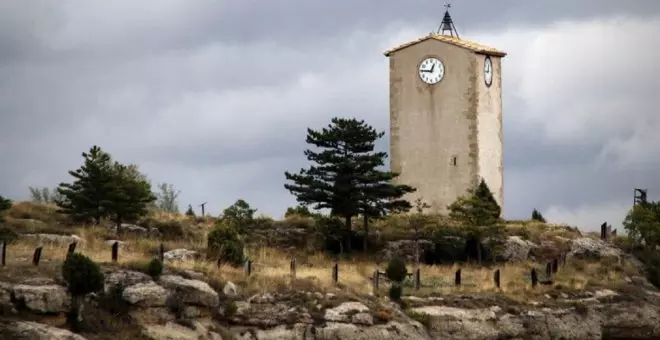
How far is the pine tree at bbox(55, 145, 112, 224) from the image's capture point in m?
60.2

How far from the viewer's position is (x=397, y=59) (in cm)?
7438

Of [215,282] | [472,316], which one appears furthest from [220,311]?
[472,316]

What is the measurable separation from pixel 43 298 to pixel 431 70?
124 feet

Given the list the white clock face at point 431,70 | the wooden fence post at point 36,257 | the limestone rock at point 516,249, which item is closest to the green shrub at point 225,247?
the wooden fence post at point 36,257

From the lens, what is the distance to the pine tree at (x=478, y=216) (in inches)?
2505

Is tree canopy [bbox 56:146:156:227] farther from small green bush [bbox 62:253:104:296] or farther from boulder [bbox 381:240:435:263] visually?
small green bush [bbox 62:253:104:296]

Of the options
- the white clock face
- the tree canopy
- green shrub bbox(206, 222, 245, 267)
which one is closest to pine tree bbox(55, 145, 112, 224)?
the tree canopy

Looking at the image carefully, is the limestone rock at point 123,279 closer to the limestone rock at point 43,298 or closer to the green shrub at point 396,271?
the limestone rock at point 43,298

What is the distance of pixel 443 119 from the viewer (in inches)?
2867

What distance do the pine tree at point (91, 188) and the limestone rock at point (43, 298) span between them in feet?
65.2

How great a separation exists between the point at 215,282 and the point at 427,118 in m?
29.6

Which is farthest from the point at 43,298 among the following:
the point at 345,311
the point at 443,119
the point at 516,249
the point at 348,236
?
the point at 443,119

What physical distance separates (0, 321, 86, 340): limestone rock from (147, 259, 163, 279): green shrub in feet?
18.1

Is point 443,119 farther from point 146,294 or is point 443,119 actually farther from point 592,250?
point 146,294
